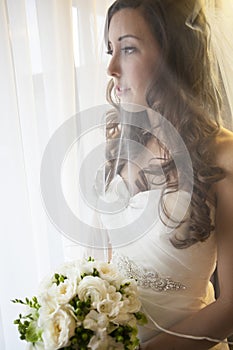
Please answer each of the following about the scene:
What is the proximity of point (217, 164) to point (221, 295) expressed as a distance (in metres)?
0.27

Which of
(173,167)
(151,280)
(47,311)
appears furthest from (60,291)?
(173,167)

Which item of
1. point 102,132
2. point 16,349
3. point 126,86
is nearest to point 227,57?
point 126,86

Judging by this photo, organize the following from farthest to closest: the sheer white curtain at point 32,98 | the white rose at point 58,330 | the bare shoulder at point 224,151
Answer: the sheer white curtain at point 32,98 < the bare shoulder at point 224,151 < the white rose at point 58,330

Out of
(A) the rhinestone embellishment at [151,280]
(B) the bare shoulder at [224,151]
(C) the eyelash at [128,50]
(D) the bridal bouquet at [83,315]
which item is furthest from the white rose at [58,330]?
Answer: (C) the eyelash at [128,50]

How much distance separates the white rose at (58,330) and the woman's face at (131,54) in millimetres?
433

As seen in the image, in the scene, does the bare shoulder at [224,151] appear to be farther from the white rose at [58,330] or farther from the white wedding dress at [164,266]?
the white rose at [58,330]

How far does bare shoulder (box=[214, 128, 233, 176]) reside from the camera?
747 millimetres

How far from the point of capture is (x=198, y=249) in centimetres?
79

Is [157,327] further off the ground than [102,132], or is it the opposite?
[102,132]

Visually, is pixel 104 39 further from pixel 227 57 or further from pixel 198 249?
pixel 198 249

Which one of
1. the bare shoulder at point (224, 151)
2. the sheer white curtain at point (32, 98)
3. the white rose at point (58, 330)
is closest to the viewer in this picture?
the white rose at point (58, 330)

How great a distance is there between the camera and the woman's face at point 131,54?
771 millimetres

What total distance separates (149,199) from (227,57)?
0.32 m

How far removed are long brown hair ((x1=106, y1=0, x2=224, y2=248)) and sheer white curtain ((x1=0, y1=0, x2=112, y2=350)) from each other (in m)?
0.13
